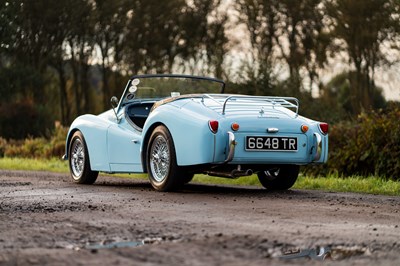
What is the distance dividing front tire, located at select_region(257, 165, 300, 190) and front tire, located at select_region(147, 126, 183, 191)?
129 centimetres

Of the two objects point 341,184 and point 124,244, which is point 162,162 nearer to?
point 341,184

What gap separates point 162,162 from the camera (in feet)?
32.3

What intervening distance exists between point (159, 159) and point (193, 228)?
386 cm

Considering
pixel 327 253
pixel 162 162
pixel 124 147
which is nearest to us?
pixel 327 253

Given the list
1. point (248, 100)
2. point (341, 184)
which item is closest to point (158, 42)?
point (341, 184)

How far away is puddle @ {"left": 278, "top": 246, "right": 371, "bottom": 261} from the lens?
479 cm

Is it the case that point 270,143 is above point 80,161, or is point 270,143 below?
above

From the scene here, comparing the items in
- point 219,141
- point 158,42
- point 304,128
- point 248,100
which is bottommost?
point 219,141

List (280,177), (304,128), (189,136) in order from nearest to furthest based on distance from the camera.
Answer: (189,136), (304,128), (280,177)

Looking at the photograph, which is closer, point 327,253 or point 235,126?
point 327,253

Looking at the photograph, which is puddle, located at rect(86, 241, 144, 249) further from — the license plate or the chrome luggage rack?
the chrome luggage rack

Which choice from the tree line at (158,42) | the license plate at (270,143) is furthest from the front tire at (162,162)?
the tree line at (158,42)

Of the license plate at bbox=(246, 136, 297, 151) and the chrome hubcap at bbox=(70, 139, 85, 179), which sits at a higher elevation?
the license plate at bbox=(246, 136, 297, 151)

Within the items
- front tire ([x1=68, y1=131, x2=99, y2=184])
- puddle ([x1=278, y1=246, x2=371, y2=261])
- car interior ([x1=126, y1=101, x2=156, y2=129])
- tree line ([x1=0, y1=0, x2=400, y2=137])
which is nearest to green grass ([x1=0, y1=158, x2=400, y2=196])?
car interior ([x1=126, y1=101, x2=156, y2=129])
